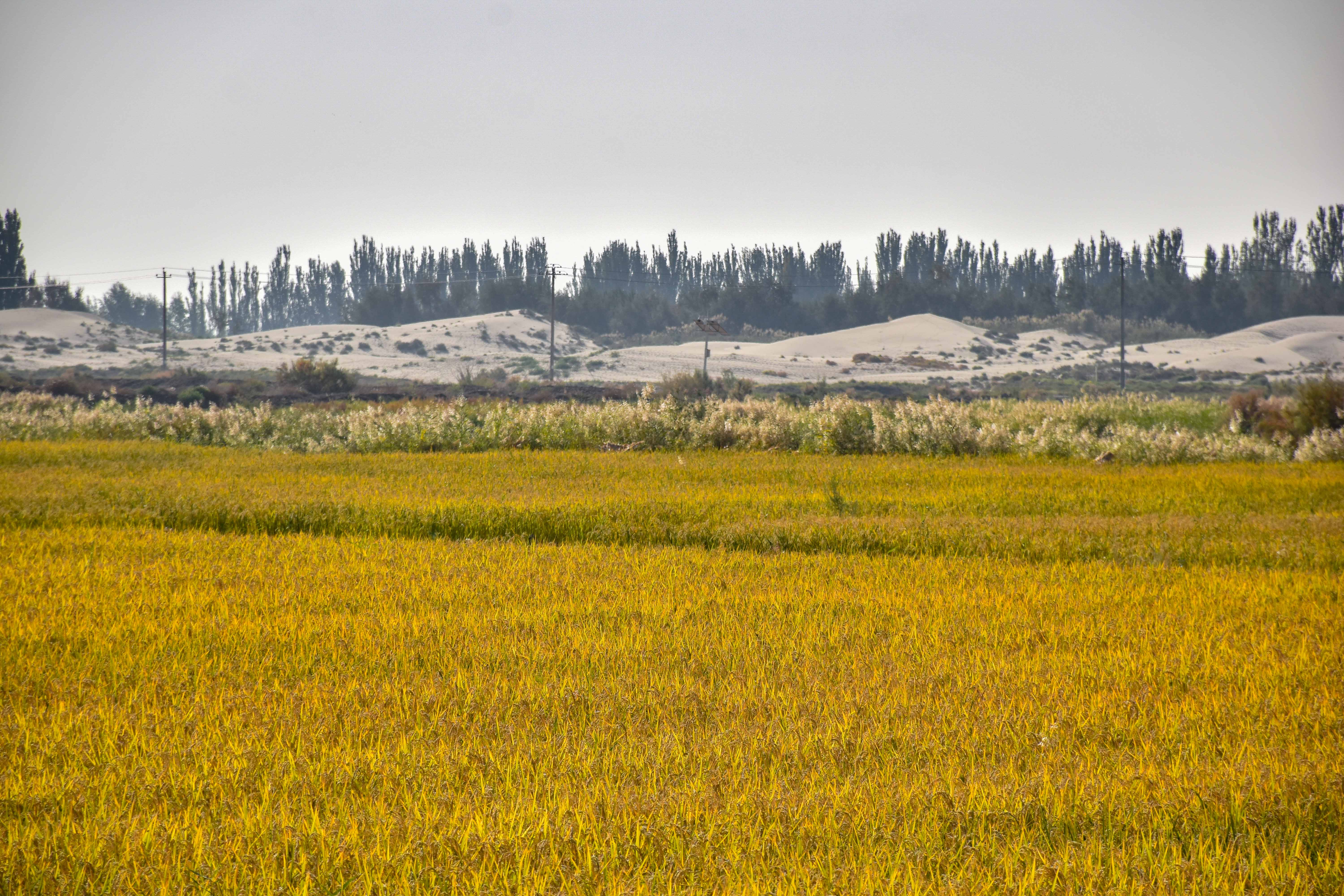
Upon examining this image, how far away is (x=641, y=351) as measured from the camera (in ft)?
274

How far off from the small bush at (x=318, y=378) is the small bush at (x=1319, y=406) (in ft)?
127

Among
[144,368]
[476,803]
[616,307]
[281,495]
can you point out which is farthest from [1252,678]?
[616,307]

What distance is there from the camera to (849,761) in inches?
173

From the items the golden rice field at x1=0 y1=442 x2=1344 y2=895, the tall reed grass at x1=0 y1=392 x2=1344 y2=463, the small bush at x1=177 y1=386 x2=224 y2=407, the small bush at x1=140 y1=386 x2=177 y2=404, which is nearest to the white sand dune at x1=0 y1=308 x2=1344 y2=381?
the small bush at x1=140 y1=386 x2=177 y2=404

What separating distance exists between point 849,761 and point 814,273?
12848 cm

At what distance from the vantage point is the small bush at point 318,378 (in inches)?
1871

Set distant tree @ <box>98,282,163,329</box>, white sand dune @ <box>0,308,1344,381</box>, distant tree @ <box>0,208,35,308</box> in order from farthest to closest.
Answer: distant tree @ <box>98,282,163,329</box> → distant tree @ <box>0,208,35,308</box> → white sand dune @ <box>0,308,1344,381</box>

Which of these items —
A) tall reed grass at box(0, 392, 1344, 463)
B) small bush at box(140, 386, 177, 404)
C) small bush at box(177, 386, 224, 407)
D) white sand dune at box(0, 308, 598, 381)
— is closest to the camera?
tall reed grass at box(0, 392, 1344, 463)

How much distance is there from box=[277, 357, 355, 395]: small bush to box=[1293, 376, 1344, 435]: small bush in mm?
38789

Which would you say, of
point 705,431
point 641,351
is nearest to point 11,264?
point 641,351

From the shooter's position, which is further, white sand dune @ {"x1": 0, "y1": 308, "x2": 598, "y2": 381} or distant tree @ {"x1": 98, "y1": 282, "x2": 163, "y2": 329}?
distant tree @ {"x1": 98, "y1": 282, "x2": 163, "y2": 329}

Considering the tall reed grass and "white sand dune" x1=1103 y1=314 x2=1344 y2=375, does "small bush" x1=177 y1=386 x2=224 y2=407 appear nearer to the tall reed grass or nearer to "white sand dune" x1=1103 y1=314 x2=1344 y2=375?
the tall reed grass

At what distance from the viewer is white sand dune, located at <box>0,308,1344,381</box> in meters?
74.1

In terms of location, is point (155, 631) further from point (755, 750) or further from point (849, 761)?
point (849, 761)
